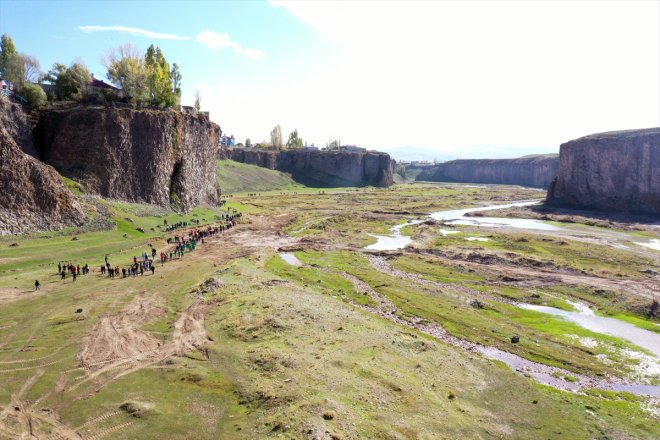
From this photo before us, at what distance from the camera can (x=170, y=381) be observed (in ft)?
83.7

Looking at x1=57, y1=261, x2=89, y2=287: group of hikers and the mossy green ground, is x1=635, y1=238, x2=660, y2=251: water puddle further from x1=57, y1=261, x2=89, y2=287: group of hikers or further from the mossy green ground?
x1=57, y1=261, x2=89, y2=287: group of hikers

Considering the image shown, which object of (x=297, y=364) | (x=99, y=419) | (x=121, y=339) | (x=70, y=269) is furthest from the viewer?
(x=70, y=269)

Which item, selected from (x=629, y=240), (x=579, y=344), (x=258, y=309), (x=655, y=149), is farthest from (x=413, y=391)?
(x=655, y=149)

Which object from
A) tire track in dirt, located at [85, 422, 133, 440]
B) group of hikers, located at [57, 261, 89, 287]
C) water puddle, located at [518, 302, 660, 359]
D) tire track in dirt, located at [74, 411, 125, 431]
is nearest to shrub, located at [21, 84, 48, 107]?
group of hikers, located at [57, 261, 89, 287]

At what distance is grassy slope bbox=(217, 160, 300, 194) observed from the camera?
162 meters

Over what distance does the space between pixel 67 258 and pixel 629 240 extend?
98.7 metres

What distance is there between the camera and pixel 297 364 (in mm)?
26797

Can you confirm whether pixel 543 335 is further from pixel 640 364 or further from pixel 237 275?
pixel 237 275

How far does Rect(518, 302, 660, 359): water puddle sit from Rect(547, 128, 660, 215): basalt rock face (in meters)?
95.9

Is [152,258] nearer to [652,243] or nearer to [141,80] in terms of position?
[141,80]

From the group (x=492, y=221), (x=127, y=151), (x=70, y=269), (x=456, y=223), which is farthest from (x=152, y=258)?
(x=492, y=221)

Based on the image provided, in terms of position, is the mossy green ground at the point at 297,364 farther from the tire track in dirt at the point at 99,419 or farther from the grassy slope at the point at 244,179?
the grassy slope at the point at 244,179

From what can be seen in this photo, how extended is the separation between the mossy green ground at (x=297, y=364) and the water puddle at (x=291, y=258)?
6.99m

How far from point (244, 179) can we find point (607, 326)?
151073 mm
